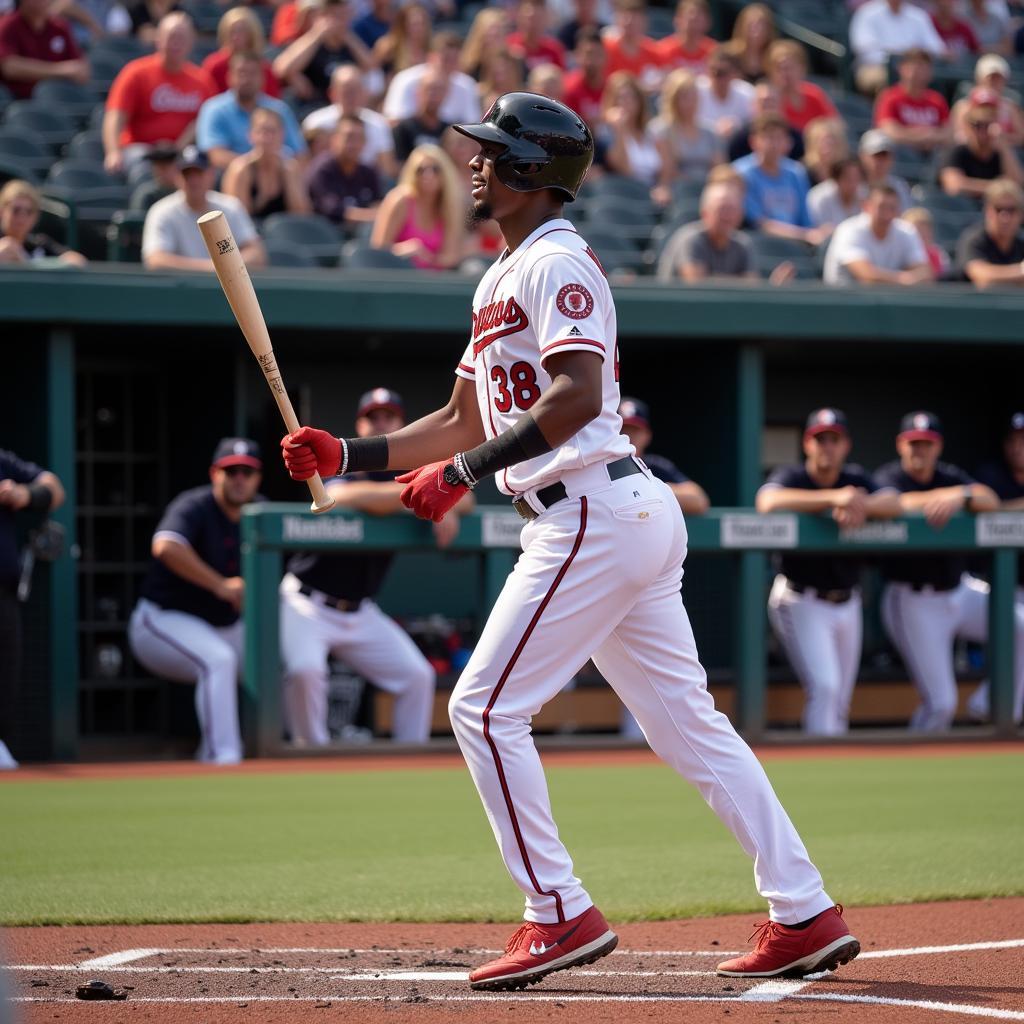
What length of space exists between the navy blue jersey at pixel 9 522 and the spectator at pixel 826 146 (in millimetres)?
5795

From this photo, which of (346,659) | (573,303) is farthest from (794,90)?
(573,303)

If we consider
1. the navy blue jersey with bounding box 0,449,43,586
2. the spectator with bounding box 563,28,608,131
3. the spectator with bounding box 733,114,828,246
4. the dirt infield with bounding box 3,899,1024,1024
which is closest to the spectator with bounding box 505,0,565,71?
the spectator with bounding box 563,28,608,131

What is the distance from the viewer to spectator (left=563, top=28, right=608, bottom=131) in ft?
37.7

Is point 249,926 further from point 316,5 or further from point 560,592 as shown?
point 316,5

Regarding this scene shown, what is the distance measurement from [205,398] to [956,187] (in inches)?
222

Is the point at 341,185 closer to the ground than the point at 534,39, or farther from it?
closer to the ground

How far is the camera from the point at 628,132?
37.6 ft

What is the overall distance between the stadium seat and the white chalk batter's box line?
6.29 metres

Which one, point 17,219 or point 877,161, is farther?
point 877,161

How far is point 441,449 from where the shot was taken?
3873 mm

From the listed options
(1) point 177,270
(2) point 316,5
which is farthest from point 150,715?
(2) point 316,5

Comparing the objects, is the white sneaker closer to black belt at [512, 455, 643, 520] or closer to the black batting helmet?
black belt at [512, 455, 643, 520]

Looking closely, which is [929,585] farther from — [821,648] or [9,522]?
[9,522]

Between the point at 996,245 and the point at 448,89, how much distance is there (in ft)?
11.7
